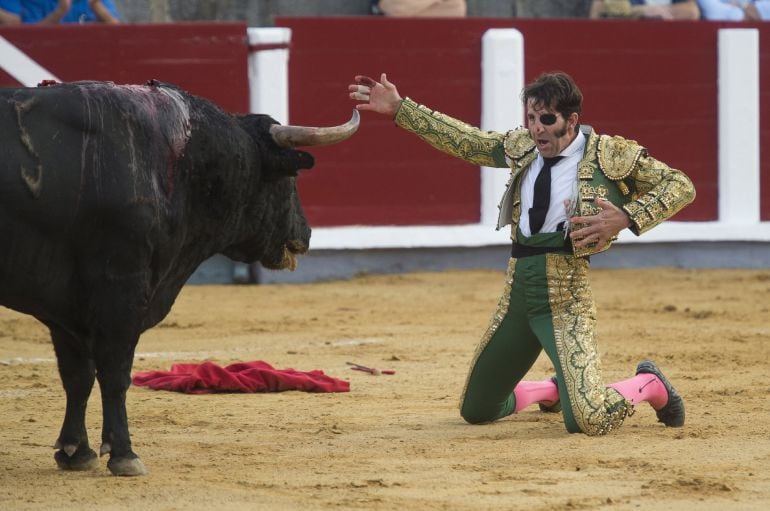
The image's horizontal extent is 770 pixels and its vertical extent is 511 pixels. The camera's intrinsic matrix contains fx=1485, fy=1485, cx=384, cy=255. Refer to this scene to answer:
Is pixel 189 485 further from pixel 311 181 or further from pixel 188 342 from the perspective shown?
pixel 311 181

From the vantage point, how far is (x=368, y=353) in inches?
246

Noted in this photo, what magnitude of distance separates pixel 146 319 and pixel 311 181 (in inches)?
185

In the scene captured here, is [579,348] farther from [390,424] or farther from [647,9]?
[647,9]

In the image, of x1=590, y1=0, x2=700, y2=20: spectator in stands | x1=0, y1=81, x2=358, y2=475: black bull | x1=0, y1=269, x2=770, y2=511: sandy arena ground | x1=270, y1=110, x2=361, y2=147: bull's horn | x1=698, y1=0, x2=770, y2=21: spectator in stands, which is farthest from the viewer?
x1=698, y1=0, x2=770, y2=21: spectator in stands

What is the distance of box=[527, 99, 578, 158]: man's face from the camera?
14.2 ft

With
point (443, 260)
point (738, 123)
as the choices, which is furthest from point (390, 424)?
point (738, 123)

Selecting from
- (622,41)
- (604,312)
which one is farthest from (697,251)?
(604,312)

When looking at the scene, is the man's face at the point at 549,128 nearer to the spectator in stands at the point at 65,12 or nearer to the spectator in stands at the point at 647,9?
the spectator in stands at the point at 65,12

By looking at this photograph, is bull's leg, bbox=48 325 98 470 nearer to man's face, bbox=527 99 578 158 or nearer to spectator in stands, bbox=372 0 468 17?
man's face, bbox=527 99 578 158

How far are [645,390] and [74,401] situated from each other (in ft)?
5.44

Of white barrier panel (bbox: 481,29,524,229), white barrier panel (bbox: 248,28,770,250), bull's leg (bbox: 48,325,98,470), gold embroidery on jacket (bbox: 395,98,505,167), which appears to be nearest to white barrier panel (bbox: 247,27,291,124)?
white barrier panel (bbox: 248,28,770,250)

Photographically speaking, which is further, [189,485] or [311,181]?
[311,181]

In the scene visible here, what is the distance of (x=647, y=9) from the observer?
32.2 ft

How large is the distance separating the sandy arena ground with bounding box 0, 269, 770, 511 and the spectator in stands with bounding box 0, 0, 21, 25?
183cm
